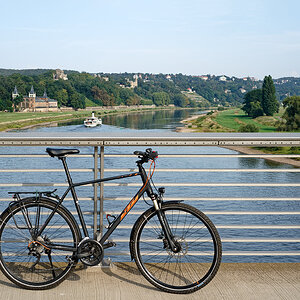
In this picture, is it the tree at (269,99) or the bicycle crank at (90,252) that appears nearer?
the bicycle crank at (90,252)

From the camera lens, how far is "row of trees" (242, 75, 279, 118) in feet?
274

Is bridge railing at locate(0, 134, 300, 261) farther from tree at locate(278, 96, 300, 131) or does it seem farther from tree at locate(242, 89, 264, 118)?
tree at locate(242, 89, 264, 118)

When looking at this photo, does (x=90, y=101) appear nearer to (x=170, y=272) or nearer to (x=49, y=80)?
(x=49, y=80)

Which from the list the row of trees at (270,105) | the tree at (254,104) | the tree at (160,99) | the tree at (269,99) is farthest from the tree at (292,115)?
the tree at (160,99)

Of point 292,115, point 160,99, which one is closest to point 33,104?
point 160,99

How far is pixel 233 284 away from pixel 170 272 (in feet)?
1.33

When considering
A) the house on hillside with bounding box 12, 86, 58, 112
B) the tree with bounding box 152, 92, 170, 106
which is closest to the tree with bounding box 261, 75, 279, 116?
the house on hillside with bounding box 12, 86, 58, 112

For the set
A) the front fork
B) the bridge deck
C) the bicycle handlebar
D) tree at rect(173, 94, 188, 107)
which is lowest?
tree at rect(173, 94, 188, 107)

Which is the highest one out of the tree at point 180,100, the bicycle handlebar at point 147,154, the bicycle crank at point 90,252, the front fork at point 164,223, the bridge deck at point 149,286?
the bicycle handlebar at point 147,154

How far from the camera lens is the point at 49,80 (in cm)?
11938

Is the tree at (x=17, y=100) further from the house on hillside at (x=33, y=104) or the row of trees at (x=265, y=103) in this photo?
the row of trees at (x=265, y=103)

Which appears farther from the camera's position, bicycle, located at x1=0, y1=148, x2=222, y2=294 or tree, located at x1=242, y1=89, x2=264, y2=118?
tree, located at x1=242, y1=89, x2=264, y2=118

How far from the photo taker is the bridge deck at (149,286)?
2795 millimetres

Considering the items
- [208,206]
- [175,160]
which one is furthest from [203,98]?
[208,206]
